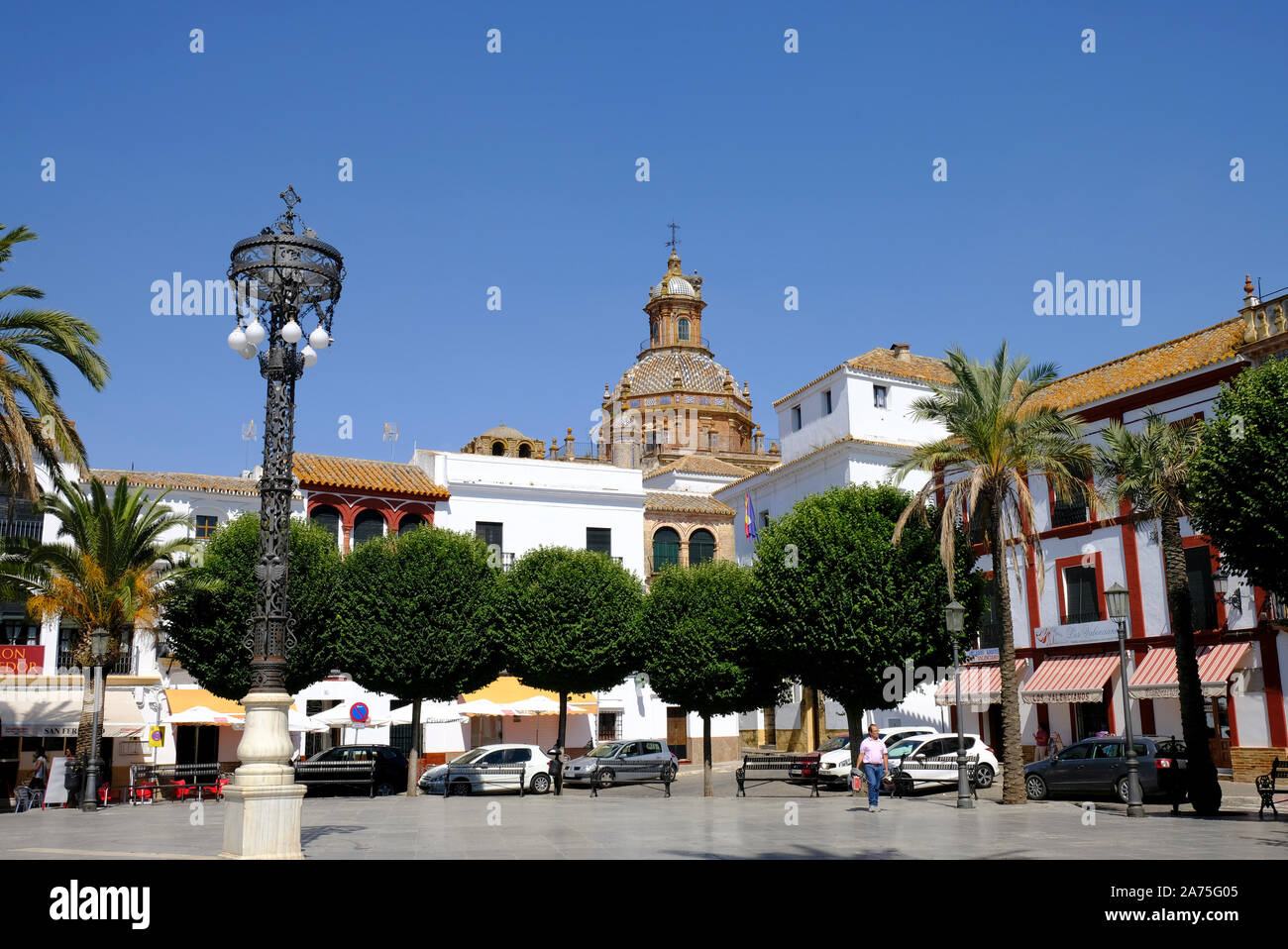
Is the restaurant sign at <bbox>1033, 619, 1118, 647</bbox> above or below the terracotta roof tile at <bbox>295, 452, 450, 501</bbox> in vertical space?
below

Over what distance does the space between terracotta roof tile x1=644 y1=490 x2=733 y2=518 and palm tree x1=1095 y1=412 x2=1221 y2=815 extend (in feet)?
84.6

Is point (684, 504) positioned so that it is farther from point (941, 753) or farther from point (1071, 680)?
point (941, 753)

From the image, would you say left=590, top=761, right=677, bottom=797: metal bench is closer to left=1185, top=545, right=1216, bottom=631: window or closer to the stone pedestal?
left=1185, top=545, right=1216, bottom=631: window

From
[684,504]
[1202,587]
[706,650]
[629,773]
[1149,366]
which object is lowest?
[629,773]

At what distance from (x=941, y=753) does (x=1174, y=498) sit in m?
9.03

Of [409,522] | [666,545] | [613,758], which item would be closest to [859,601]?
[613,758]

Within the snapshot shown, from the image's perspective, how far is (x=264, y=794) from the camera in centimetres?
1196

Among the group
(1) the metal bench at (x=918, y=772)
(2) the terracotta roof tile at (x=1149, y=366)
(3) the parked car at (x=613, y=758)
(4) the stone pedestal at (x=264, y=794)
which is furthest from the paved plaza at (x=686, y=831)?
(2) the terracotta roof tile at (x=1149, y=366)

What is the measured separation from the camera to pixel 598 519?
44.2m

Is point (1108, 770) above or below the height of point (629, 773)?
above

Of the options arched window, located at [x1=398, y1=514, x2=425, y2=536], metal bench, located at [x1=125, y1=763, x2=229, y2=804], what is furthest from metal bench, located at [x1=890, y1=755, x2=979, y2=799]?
arched window, located at [x1=398, y1=514, x2=425, y2=536]

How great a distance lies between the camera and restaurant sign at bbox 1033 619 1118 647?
32531mm
